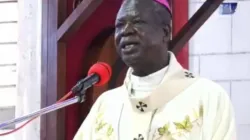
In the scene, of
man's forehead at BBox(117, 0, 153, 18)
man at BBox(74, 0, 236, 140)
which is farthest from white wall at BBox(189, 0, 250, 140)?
man's forehead at BBox(117, 0, 153, 18)

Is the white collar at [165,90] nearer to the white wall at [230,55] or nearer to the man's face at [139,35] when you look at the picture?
the man's face at [139,35]

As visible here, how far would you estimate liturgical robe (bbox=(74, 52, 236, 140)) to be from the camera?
1285 mm

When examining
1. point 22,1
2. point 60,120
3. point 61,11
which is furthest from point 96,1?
point 22,1

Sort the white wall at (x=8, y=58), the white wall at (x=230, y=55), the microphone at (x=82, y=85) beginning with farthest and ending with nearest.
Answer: the white wall at (x=8, y=58)
the white wall at (x=230, y=55)
the microphone at (x=82, y=85)

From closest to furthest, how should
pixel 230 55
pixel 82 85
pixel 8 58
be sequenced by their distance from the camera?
pixel 82 85 → pixel 230 55 → pixel 8 58

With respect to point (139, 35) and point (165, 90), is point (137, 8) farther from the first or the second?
point (165, 90)

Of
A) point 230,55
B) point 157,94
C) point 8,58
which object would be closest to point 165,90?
point 157,94

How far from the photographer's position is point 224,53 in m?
1.96

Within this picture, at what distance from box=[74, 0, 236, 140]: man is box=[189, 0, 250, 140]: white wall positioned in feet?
1.78

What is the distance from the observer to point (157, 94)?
4.43ft

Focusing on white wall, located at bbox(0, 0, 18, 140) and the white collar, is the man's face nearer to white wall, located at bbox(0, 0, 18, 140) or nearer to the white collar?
the white collar

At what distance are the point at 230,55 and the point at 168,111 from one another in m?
0.67

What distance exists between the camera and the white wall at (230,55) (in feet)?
6.28

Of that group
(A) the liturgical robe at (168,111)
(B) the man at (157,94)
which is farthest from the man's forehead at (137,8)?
(A) the liturgical robe at (168,111)
